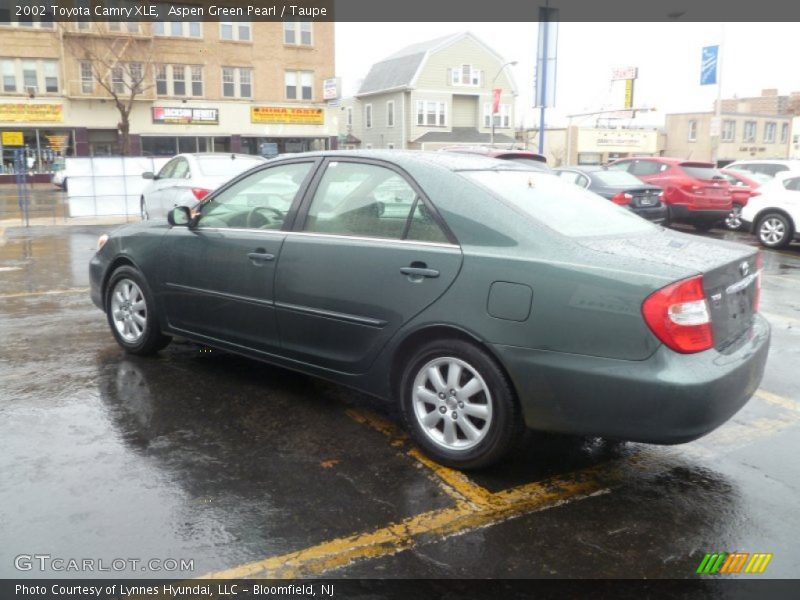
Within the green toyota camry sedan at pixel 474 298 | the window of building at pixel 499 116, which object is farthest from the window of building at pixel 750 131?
the green toyota camry sedan at pixel 474 298

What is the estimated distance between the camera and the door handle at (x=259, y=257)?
453 cm

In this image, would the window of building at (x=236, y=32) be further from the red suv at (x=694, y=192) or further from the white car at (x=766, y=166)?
the red suv at (x=694, y=192)

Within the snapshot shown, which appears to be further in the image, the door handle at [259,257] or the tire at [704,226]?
the tire at [704,226]

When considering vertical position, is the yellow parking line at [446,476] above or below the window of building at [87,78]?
below

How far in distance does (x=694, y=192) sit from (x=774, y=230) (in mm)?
2237

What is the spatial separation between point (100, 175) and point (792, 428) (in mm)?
18626

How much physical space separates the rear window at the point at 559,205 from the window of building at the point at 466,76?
46391mm

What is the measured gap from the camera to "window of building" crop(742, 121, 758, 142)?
62.6m

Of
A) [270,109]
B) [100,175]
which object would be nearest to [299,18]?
[270,109]

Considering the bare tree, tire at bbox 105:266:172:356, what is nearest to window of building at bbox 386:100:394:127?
the bare tree

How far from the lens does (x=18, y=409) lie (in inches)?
179

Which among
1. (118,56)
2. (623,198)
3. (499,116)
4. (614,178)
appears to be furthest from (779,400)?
(499,116)

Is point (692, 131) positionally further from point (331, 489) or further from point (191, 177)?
point (331, 489)

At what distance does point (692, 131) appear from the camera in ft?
200
